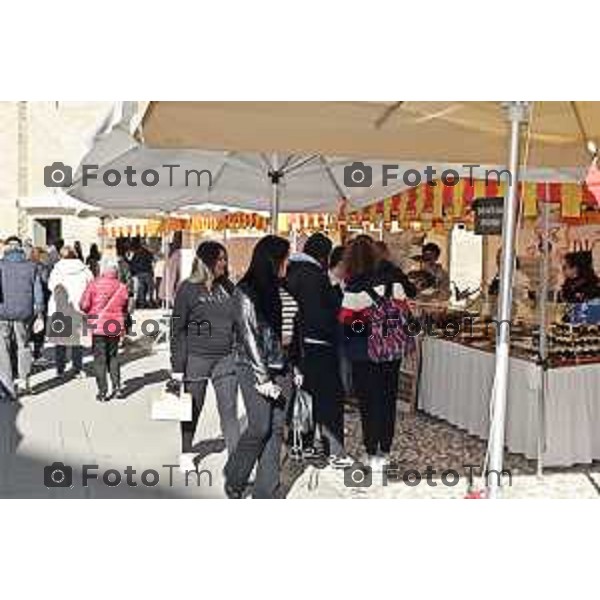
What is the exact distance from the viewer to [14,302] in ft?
30.4

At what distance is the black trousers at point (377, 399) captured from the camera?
644cm

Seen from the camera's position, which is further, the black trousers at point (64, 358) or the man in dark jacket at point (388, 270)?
the black trousers at point (64, 358)

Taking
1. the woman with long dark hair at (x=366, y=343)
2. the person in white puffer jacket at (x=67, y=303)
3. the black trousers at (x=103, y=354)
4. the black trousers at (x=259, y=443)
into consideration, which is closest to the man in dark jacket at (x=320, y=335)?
the woman with long dark hair at (x=366, y=343)

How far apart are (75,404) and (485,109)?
5658mm

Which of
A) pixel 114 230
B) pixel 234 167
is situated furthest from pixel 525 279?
pixel 114 230
